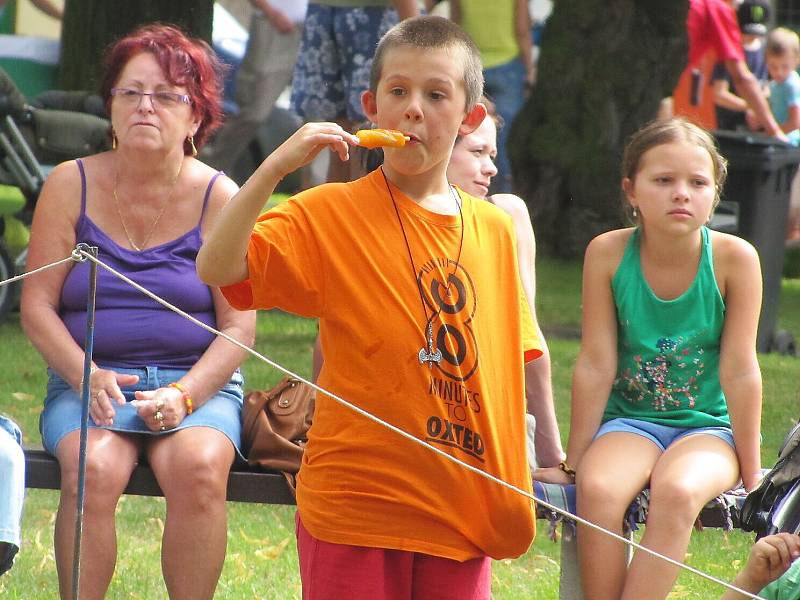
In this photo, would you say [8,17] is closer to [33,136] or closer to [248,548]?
[33,136]

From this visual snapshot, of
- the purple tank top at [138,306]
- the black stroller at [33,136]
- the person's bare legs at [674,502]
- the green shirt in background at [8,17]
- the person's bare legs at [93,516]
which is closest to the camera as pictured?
the person's bare legs at [674,502]

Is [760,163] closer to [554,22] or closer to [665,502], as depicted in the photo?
[554,22]

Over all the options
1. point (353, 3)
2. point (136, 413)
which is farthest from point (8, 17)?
point (136, 413)

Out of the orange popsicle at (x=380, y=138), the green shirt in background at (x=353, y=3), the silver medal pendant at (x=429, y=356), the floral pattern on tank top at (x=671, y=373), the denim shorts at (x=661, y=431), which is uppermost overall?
the orange popsicle at (x=380, y=138)

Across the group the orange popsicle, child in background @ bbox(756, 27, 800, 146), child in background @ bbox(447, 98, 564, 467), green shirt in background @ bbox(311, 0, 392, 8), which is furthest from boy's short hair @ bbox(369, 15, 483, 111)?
child in background @ bbox(756, 27, 800, 146)

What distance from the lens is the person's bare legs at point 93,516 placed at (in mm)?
3238

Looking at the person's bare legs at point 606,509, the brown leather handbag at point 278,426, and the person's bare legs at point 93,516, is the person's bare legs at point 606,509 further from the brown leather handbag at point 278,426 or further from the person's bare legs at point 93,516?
the person's bare legs at point 93,516

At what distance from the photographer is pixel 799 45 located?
12195 millimetres

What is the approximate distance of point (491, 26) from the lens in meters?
8.30

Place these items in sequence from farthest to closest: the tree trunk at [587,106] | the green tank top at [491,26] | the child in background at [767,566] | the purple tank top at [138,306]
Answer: the tree trunk at [587,106]
the green tank top at [491,26]
the purple tank top at [138,306]
the child in background at [767,566]

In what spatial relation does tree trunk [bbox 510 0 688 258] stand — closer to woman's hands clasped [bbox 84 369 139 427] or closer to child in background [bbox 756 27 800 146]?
child in background [bbox 756 27 800 146]

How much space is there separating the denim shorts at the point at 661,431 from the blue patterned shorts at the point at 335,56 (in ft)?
10.5

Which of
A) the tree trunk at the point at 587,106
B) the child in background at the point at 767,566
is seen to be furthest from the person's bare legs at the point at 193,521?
the tree trunk at the point at 587,106

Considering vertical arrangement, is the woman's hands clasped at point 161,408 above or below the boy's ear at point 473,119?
below
